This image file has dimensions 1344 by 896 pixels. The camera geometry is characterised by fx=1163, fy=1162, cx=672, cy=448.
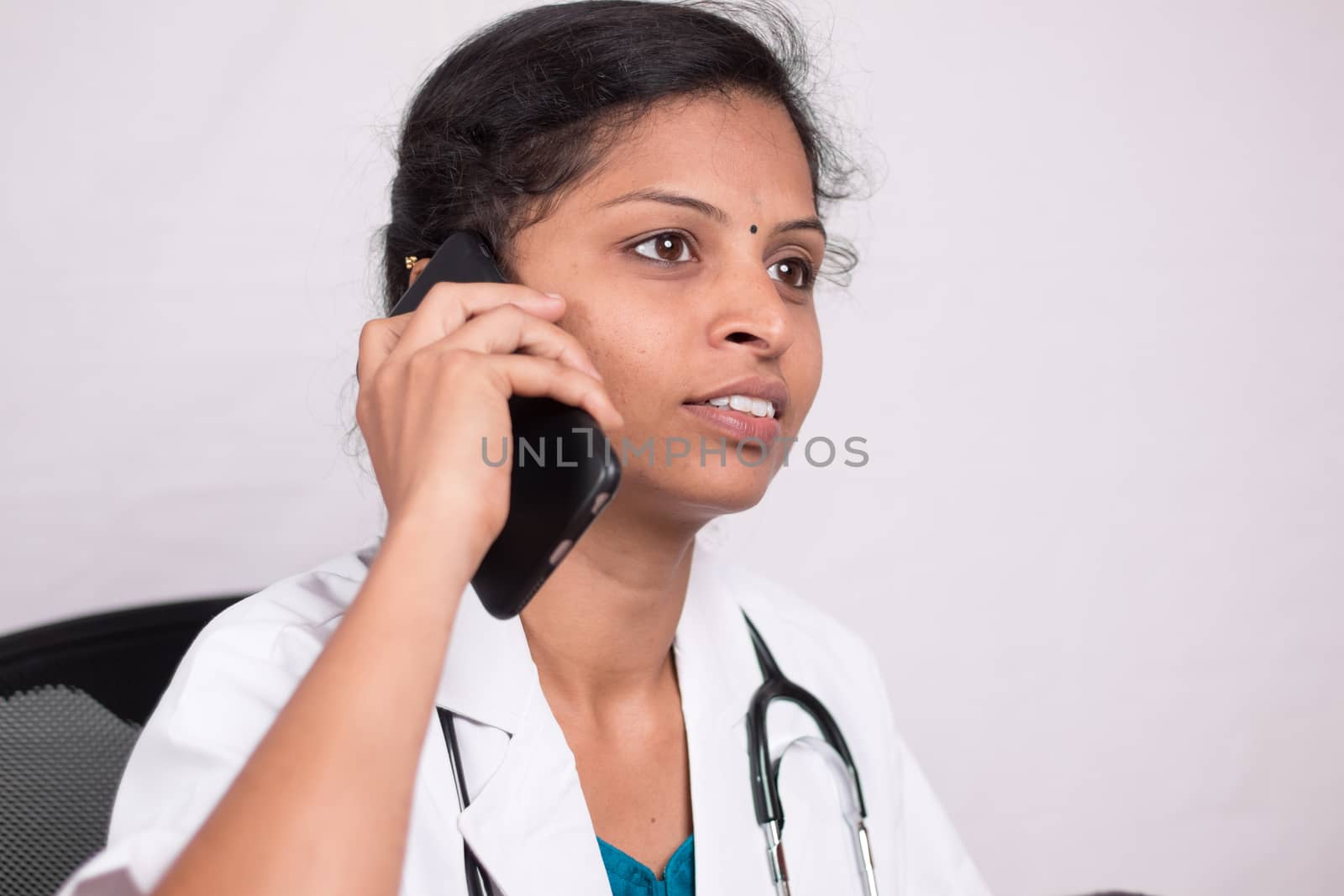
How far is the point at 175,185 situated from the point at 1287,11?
7.91 feet

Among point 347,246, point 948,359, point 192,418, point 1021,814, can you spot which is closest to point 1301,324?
point 948,359

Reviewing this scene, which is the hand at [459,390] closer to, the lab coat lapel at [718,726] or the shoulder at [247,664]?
the shoulder at [247,664]

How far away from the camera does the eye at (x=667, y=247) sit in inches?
56.3

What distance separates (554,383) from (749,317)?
36 centimetres

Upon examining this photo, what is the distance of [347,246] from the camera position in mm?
2174

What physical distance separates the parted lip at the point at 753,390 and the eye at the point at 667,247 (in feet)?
0.59

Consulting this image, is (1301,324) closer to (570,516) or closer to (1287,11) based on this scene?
(1287,11)

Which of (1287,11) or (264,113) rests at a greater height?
(1287,11)

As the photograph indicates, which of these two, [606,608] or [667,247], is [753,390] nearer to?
[667,247]

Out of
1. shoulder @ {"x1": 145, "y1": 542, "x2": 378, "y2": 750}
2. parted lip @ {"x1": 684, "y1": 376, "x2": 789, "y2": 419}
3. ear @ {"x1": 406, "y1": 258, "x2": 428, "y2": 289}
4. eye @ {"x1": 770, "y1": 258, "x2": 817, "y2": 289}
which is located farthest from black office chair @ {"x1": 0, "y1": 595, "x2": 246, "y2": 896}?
eye @ {"x1": 770, "y1": 258, "x2": 817, "y2": 289}

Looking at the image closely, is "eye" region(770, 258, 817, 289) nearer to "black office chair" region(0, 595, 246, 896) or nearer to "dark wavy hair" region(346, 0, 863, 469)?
"dark wavy hair" region(346, 0, 863, 469)

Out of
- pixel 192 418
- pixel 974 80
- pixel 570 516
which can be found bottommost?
pixel 570 516

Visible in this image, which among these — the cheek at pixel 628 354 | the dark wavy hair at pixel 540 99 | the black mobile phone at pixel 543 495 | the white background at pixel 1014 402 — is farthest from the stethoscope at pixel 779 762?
the white background at pixel 1014 402

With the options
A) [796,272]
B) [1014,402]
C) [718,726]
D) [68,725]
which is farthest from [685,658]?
[1014,402]
